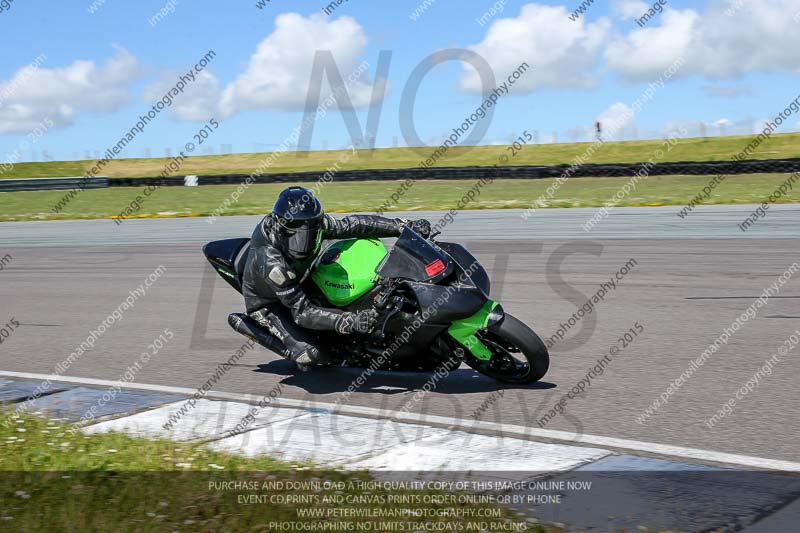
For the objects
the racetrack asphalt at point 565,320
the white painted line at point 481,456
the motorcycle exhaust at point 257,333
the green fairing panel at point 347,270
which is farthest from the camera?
the motorcycle exhaust at point 257,333

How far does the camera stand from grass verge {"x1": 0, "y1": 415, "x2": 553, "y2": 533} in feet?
13.1

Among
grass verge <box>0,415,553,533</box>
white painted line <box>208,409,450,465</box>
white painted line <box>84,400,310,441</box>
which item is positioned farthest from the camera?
white painted line <box>84,400,310,441</box>

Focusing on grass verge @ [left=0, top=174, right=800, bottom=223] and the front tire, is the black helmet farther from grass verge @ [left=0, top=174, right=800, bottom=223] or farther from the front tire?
grass verge @ [left=0, top=174, right=800, bottom=223]

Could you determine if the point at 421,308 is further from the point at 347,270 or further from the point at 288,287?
the point at 288,287

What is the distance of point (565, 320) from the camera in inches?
361

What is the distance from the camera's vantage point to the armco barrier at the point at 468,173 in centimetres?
2819

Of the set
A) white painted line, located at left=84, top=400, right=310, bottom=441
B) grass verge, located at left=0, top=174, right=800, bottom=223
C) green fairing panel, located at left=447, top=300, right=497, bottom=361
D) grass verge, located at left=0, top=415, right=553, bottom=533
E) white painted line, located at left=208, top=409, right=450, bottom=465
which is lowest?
grass verge, located at left=0, top=415, right=553, bottom=533

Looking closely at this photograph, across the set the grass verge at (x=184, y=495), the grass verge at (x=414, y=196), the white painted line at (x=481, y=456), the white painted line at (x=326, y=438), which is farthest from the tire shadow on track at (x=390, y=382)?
the grass verge at (x=414, y=196)

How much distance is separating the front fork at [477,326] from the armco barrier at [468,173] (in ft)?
74.8

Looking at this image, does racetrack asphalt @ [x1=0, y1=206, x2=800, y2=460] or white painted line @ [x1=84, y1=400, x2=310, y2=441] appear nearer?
white painted line @ [x1=84, y1=400, x2=310, y2=441]

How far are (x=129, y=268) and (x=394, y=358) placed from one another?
9213 mm

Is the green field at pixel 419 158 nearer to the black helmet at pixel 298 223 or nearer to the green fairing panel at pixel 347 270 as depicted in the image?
the green fairing panel at pixel 347 270

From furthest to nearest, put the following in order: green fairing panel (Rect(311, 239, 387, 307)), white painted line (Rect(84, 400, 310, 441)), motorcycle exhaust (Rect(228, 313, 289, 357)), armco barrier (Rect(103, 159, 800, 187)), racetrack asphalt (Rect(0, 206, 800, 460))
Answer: armco barrier (Rect(103, 159, 800, 187))
motorcycle exhaust (Rect(228, 313, 289, 357))
green fairing panel (Rect(311, 239, 387, 307))
racetrack asphalt (Rect(0, 206, 800, 460))
white painted line (Rect(84, 400, 310, 441))

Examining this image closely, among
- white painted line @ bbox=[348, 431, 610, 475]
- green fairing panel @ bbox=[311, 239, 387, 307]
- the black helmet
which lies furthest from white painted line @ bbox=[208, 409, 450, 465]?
the black helmet
